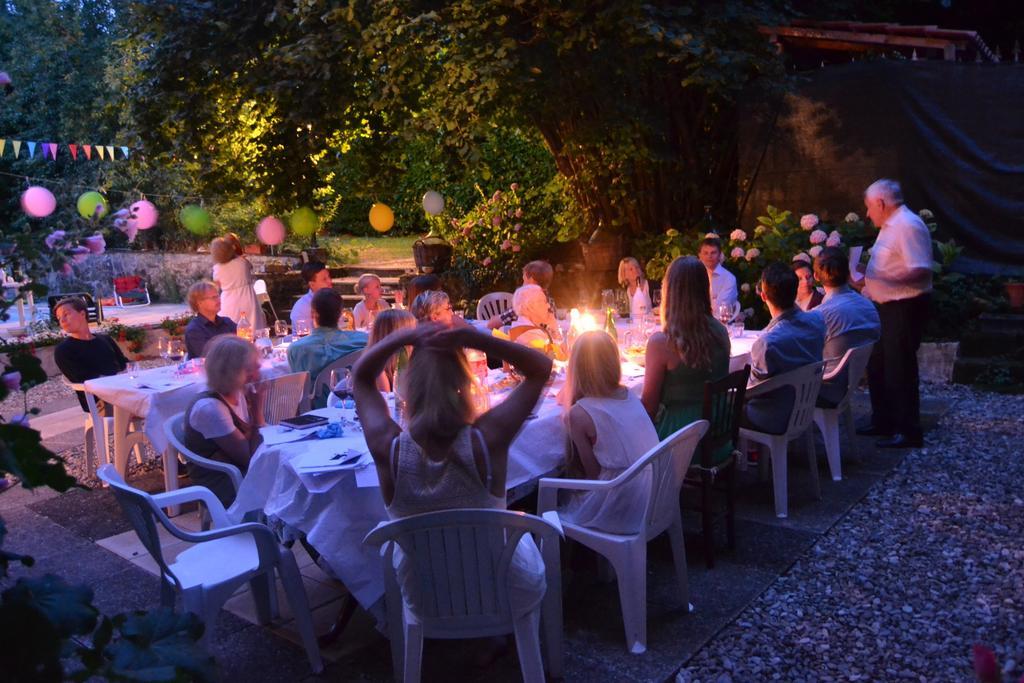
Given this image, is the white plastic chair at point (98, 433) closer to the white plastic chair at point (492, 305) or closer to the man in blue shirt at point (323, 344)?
the man in blue shirt at point (323, 344)

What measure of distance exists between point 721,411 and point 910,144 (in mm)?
5475

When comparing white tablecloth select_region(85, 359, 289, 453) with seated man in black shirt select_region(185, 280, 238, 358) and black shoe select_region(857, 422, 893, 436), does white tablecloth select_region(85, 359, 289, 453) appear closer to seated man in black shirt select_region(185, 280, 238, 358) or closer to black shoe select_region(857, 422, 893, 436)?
seated man in black shirt select_region(185, 280, 238, 358)

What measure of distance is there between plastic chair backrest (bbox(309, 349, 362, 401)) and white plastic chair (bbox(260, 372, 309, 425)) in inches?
7.7

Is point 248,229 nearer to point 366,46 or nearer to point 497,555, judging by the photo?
point 366,46

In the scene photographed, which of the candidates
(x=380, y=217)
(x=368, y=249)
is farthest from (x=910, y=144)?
(x=368, y=249)

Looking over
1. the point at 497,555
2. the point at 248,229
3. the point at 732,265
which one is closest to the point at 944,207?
the point at 732,265

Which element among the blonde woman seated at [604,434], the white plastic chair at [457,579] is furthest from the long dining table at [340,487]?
the white plastic chair at [457,579]

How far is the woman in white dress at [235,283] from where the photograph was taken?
753 centimetres

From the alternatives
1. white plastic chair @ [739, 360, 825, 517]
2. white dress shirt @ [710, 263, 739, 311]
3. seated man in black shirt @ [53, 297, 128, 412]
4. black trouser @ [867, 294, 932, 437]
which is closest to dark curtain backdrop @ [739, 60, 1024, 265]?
white dress shirt @ [710, 263, 739, 311]

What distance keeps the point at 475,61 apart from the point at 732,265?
322cm

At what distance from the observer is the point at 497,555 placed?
252cm

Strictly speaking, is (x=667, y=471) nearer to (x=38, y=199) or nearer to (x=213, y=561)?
(x=213, y=561)

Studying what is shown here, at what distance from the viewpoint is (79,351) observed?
18.6ft

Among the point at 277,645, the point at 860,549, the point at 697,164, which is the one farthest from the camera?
the point at 697,164
